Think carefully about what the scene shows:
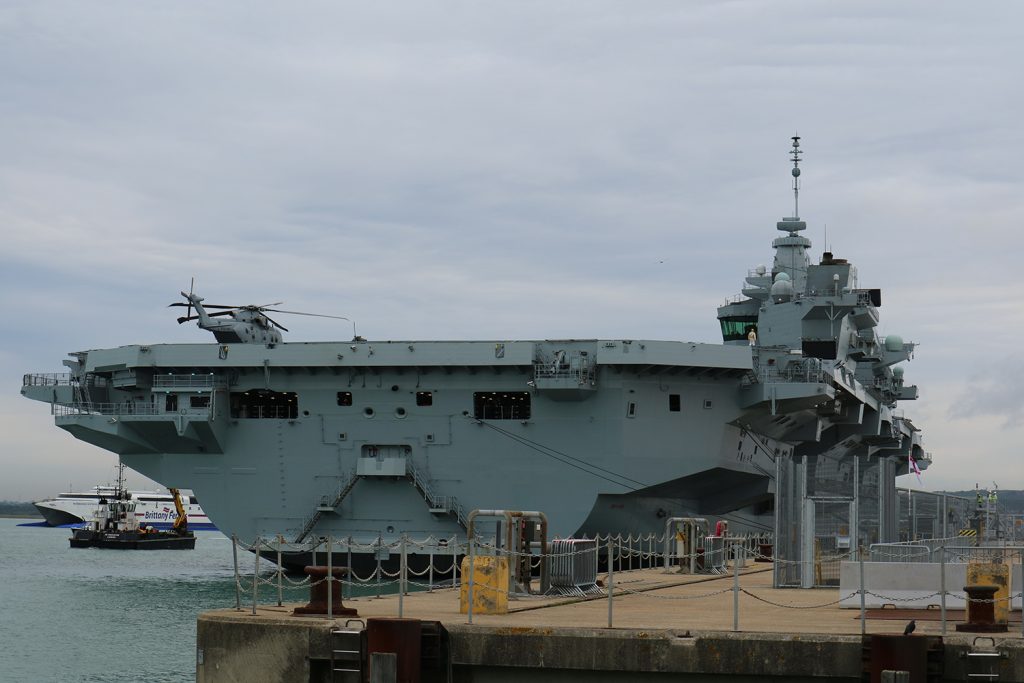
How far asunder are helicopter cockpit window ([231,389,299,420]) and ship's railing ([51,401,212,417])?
3.70ft

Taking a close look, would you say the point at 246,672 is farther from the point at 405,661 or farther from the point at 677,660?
the point at 677,660

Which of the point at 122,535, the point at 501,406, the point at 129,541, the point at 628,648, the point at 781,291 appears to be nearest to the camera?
the point at 628,648

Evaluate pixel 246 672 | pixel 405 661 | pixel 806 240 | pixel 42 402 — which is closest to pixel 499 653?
pixel 405 661

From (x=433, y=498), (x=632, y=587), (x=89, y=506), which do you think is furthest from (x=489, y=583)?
(x=89, y=506)

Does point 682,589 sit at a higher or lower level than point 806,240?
lower

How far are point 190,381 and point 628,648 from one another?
2642 centimetres

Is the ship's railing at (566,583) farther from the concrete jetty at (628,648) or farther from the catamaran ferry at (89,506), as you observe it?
the catamaran ferry at (89,506)

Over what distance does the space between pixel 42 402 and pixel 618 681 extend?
3116 cm

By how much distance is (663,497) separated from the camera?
119 ft

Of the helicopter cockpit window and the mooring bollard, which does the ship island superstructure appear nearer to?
the helicopter cockpit window

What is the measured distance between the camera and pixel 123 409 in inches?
1444

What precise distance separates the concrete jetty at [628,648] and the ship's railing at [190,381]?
23.3 metres

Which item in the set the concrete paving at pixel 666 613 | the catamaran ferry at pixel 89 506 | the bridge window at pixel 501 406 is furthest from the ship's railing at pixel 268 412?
the catamaran ferry at pixel 89 506

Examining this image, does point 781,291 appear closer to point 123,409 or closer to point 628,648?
point 123,409
